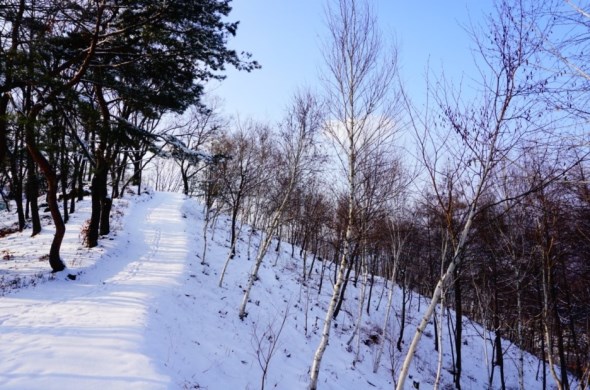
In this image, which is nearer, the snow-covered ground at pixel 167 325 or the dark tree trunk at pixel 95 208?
the snow-covered ground at pixel 167 325

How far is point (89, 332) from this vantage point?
255 inches

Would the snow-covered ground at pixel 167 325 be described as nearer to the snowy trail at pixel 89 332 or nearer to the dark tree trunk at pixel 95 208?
the snowy trail at pixel 89 332

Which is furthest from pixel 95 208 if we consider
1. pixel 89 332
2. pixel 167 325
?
pixel 89 332

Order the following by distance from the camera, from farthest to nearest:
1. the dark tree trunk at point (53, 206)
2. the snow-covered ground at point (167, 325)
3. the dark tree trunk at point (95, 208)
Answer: the dark tree trunk at point (95, 208)
the dark tree trunk at point (53, 206)
the snow-covered ground at point (167, 325)

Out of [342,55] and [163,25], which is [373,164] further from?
[163,25]

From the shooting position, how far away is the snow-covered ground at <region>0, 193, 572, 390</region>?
5.51 meters

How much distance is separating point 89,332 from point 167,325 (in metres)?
2.23

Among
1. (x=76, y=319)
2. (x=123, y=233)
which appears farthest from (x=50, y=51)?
(x=123, y=233)

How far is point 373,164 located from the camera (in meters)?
7.77

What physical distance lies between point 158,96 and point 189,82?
1.13 metres

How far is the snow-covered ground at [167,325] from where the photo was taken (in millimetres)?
5512

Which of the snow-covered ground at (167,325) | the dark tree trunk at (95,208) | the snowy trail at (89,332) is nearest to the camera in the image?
the snowy trail at (89,332)

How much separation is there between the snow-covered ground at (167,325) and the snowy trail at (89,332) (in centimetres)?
3

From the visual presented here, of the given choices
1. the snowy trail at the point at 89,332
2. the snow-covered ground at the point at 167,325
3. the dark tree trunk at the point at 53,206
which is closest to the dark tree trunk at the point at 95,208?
the snow-covered ground at the point at 167,325
